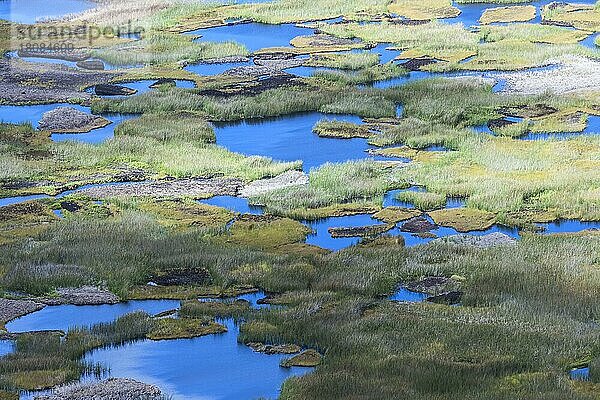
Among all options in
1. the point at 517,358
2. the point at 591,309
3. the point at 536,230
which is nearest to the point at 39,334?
the point at 517,358

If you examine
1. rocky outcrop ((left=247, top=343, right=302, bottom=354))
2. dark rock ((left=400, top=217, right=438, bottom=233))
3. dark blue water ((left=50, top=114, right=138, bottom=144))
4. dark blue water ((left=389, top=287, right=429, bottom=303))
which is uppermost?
rocky outcrop ((left=247, top=343, right=302, bottom=354))

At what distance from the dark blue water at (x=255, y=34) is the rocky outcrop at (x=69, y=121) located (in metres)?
11.0

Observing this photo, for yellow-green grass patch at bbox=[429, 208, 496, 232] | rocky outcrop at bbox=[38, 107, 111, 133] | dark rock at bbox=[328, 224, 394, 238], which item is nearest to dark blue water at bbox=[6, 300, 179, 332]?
dark rock at bbox=[328, 224, 394, 238]

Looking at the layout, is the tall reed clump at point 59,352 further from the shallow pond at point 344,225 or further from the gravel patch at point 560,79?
the gravel patch at point 560,79

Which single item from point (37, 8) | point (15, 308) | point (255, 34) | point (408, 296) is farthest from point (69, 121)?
point (37, 8)

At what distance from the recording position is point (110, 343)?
16.2 m

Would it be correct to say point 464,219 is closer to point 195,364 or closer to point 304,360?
point 304,360

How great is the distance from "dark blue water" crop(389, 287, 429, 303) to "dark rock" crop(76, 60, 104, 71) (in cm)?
2560

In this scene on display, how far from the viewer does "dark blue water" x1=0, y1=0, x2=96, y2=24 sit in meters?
55.1

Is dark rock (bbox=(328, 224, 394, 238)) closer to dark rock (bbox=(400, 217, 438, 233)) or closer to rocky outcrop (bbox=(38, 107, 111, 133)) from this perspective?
dark rock (bbox=(400, 217, 438, 233))

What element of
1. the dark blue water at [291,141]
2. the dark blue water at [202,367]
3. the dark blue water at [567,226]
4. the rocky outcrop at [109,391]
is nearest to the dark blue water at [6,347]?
the dark blue water at [202,367]

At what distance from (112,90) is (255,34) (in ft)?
38.3

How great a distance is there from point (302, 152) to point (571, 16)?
21.5 meters

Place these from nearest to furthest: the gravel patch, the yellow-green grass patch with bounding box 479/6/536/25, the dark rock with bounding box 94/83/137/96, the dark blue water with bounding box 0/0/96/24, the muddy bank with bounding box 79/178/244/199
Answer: the muddy bank with bounding box 79/178/244/199
the gravel patch
the dark rock with bounding box 94/83/137/96
the yellow-green grass patch with bounding box 479/6/536/25
the dark blue water with bounding box 0/0/96/24
